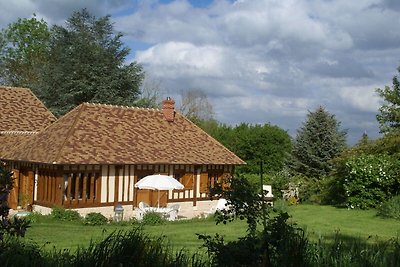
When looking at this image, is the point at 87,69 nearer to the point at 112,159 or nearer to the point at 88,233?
the point at 112,159

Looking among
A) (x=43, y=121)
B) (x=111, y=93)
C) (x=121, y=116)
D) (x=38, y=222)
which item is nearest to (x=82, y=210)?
(x=38, y=222)

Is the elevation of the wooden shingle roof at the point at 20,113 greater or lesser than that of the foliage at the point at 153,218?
greater

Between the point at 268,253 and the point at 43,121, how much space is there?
1011 inches

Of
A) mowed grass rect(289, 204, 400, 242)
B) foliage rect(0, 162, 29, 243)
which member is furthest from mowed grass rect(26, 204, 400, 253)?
foliage rect(0, 162, 29, 243)

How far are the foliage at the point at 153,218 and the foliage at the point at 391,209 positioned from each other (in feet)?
25.1

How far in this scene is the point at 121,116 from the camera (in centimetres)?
2712

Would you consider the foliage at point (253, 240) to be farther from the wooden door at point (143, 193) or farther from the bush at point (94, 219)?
the wooden door at point (143, 193)

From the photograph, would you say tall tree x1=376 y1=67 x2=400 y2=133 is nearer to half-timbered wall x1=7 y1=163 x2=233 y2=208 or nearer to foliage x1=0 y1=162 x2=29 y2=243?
half-timbered wall x1=7 y1=163 x2=233 y2=208

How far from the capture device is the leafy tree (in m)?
48.1

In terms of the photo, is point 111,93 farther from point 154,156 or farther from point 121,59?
point 154,156

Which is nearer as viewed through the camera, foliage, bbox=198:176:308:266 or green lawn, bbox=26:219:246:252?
foliage, bbox=198:176:308:266

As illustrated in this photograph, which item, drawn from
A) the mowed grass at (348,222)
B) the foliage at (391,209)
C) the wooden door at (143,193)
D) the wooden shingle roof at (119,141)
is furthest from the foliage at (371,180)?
the wooden door at (143,193)

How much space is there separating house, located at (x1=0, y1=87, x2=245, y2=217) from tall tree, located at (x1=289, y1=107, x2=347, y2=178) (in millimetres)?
6928

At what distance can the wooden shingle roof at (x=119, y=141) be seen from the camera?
22.7 metres
